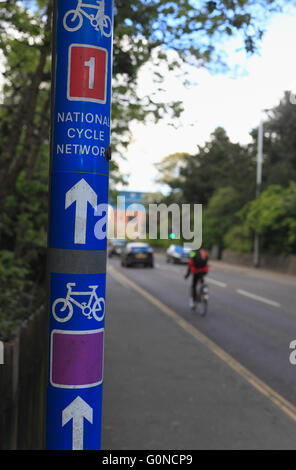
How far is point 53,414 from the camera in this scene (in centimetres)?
167

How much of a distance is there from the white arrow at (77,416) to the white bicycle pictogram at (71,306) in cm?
28

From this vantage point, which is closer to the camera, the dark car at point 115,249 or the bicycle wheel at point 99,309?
the bicycle wheel at point 99,309

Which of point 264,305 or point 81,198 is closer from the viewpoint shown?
point 81,198

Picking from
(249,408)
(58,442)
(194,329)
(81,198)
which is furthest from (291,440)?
(194,329)

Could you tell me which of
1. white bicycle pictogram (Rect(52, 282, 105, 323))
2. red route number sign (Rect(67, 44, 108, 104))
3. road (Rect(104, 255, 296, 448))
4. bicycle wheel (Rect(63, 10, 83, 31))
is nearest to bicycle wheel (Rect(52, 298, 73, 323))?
white bicycle pictogram (Rect(52, 282, 105, 323))

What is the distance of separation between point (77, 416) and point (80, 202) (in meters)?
0.74

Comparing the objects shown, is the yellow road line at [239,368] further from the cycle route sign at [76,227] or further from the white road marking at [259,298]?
the cycle route sign at [76,227]

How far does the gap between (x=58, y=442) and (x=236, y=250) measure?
1551 inches

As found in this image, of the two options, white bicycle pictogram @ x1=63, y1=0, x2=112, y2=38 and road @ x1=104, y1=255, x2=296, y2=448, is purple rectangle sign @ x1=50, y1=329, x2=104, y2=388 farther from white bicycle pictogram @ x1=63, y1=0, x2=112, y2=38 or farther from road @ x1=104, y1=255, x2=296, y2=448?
road @ x1=104, y1=255, x2=296, y2=448

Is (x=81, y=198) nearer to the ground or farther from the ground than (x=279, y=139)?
nearer to the ground

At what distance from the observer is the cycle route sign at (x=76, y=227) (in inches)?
65.4

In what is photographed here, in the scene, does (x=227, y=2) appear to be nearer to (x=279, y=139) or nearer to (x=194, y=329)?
(x=194, y=329)

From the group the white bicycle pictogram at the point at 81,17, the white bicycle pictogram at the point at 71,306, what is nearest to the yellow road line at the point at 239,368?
the white bicycle pictogram at the point at 71,306

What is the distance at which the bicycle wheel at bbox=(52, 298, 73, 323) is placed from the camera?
1.66m
